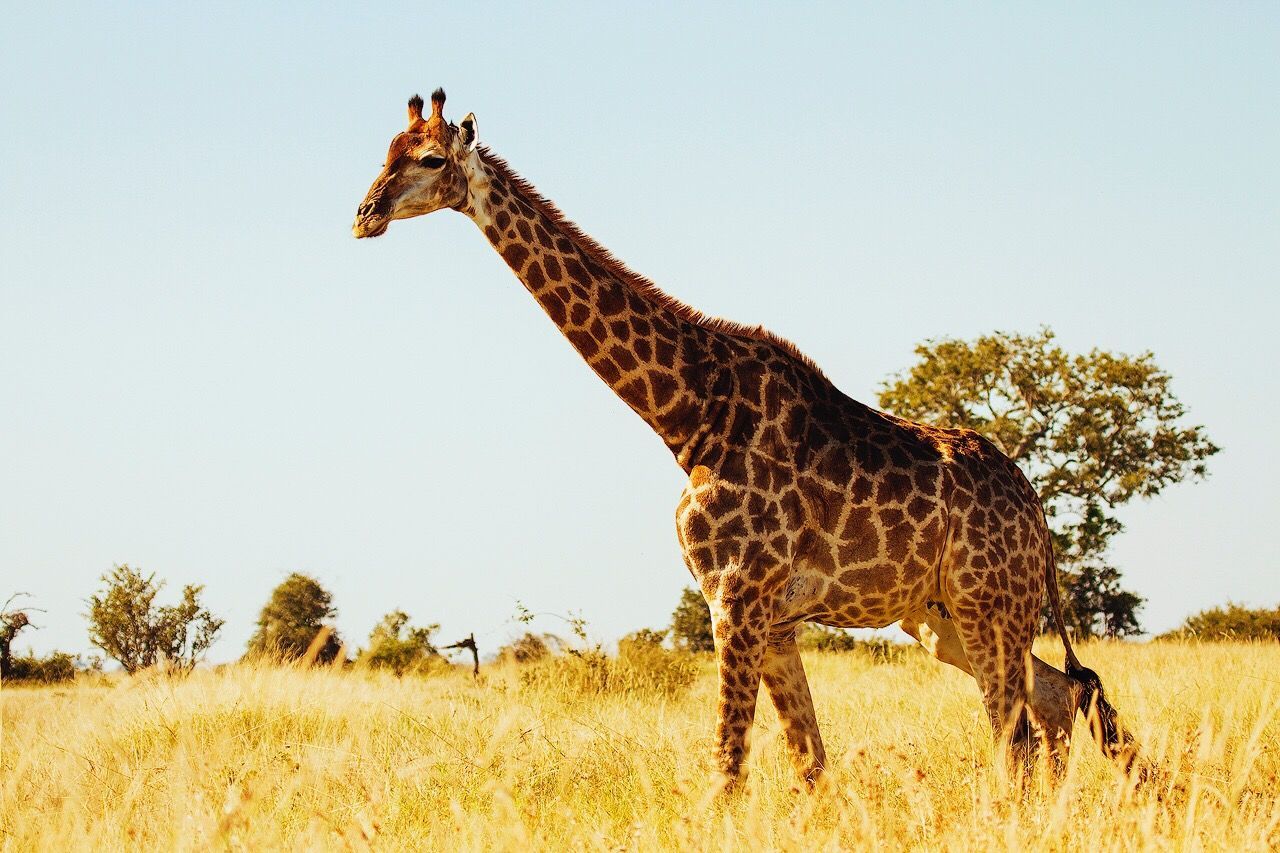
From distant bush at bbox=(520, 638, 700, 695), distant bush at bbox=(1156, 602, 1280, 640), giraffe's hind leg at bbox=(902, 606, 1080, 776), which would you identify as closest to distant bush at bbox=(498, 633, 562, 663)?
distant bush at bbox=(520, 638, 700, 695)

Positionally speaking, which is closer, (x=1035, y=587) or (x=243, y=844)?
(x=243, y=844)

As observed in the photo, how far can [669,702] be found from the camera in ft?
50.1

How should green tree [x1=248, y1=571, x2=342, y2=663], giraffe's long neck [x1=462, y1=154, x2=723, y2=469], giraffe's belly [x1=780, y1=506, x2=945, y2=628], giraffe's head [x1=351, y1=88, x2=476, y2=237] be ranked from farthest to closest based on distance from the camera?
green tree [x1=248, y1=571, x2=342, y2=663], giraffe's long neck [x1=462, y1=154, x2=723, y2=469], giraffe's belly [x1=780, y1=506, x2=945, y2=628], giraffe's head [x1=351, y1=88, x2=476, y2=237]

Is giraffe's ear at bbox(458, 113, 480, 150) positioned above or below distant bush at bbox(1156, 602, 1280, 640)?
above

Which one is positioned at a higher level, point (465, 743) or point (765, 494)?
point (765, 494)

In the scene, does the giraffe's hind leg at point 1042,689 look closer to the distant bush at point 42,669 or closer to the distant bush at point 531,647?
the distant bush at point 531,647

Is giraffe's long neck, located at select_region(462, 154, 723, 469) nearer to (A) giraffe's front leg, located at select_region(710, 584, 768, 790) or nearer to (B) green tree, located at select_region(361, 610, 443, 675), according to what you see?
(A) giraffe's front leg, located at select_region(710, 584, 768, 790)

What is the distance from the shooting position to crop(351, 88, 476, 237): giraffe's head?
8.01 meters

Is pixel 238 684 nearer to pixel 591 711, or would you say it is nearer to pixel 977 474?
pixel 591 711

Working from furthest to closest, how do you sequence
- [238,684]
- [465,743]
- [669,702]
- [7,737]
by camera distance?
[669,702], [238,684], [7,737], [465,743]

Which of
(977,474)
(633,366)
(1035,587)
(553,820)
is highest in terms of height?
(633,366)

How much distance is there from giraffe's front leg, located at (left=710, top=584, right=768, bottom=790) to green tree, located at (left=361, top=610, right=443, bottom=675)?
565 inches

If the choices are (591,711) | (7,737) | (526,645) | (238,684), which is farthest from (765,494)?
(526,645)

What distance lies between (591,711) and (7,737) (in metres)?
5.31
